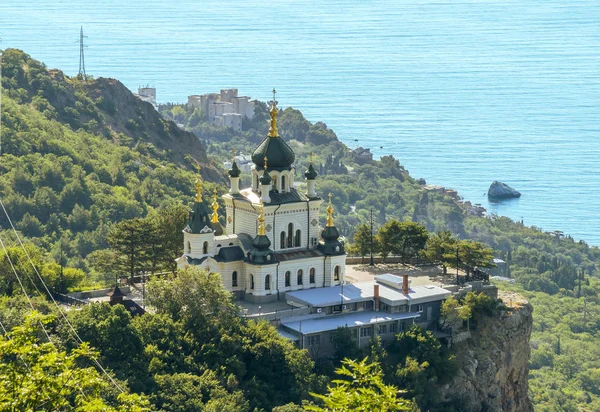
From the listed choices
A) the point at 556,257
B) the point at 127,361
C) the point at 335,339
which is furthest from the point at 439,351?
the point at 556,257

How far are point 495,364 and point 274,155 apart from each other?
9.59 meters

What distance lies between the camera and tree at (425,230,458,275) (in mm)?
47750

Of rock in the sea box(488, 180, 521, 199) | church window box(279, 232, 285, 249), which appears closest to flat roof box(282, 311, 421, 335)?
church window box(279, 232, 285, 249)

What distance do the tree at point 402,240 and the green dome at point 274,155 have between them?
5.67 m

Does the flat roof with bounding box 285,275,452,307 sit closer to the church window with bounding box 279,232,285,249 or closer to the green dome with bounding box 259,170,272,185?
the church window with bounding box 279,232,285,249

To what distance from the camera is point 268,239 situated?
43.7 meters

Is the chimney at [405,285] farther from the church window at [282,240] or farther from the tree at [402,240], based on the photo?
the tree at [402,240]

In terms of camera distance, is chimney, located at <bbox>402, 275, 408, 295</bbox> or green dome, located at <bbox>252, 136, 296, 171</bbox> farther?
green dome, located at <bbox>252, 136, 296, 171</bbox>

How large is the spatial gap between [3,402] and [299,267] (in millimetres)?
22701

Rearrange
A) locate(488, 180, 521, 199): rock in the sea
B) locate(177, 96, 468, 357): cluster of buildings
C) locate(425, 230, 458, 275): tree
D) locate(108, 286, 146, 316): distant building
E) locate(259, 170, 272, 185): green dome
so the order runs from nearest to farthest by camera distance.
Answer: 1. locate(108, 286, 146, 316): distant building
2. locate(177, 96, 468, 357): cluster of buildings
3. locate(259, 170, 272, 185): green dome
4. locate(425, 230, 458, 275): tree
5. locate(488, 180, 521, 199): rock in the sea

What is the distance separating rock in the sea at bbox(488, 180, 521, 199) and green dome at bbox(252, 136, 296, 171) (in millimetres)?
78510

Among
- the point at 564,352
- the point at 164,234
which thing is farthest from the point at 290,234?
the point at 564,352

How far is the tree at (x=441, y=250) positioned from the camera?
47750 millimetres

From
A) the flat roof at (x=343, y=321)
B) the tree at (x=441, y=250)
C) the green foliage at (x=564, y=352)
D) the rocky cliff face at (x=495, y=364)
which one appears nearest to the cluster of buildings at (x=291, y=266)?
the flat roof at (x=343, y=321)
